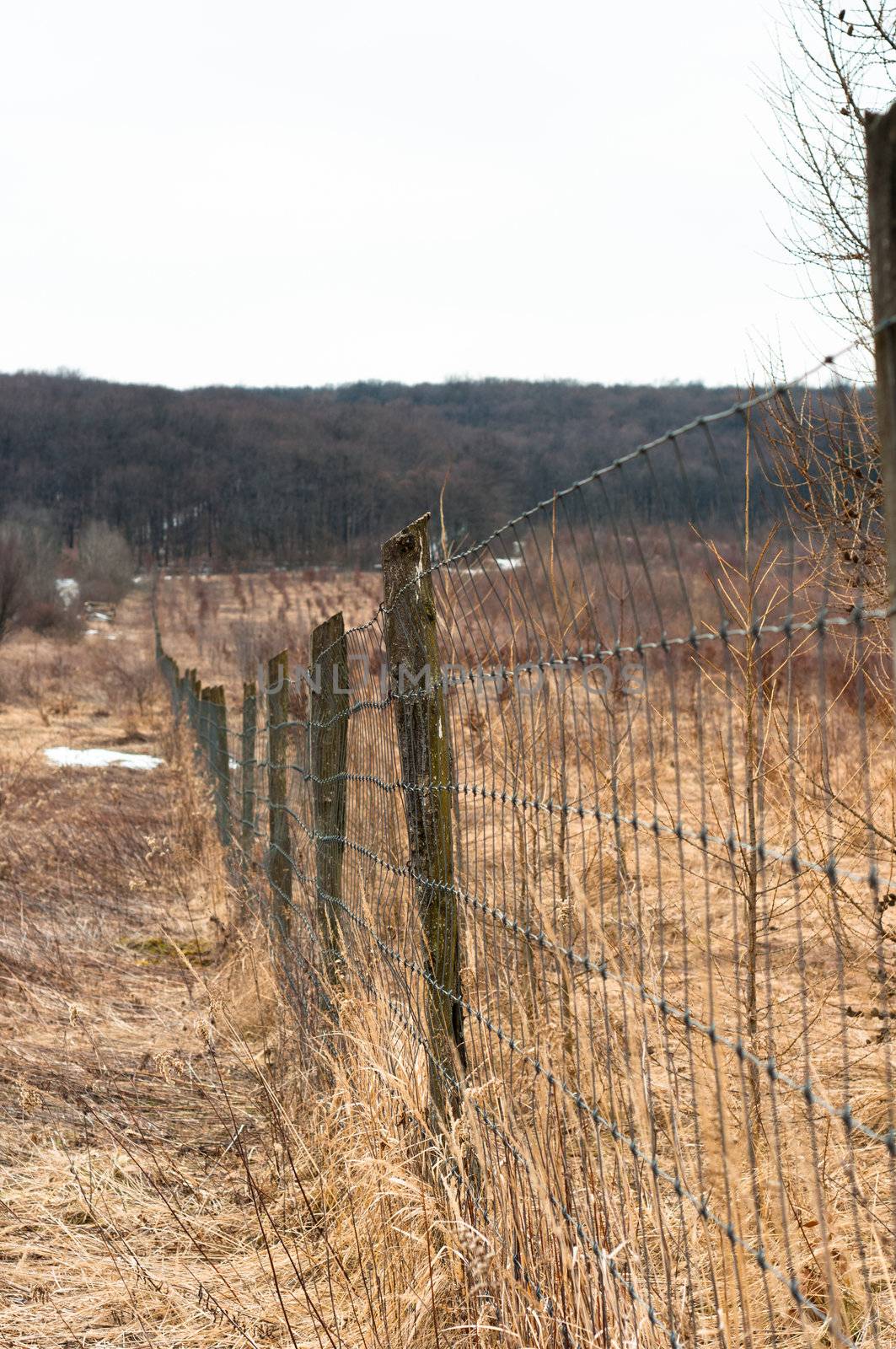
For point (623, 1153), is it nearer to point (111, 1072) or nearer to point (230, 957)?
point (111, 1072)

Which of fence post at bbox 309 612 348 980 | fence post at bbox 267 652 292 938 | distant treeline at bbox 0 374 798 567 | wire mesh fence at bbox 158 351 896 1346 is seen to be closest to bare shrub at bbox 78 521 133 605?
distant treeline at bbox 0 374 798 567

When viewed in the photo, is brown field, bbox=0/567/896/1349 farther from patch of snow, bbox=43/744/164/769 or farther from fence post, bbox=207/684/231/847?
patch of snow, bbox=43/744/164/769

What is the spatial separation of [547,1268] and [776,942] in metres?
3.77

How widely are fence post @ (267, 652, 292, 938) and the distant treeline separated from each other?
5813cm

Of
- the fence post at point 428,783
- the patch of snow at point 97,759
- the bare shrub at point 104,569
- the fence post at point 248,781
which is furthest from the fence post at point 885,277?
the bare shrub at point 104,569

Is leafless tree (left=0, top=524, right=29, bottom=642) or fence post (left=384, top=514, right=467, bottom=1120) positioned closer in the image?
fence post (left=384, top=514, right=467, bottom=1120)

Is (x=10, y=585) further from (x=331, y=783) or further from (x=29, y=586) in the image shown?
(x=331, y=783)

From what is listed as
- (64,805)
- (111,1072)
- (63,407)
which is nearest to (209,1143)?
(111,1072)

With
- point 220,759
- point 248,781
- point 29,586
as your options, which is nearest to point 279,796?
point 248,781

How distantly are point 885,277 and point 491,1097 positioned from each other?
1951mm

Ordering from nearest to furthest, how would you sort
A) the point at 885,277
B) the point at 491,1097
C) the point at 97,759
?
the point at 885,277
the point at 491,1097
the point at 97,759

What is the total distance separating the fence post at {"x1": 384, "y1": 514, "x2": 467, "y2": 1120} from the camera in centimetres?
243

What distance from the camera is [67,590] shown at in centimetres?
4469

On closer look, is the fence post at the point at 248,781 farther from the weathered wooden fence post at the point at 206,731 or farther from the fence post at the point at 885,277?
the fence post at the point at 885,277
